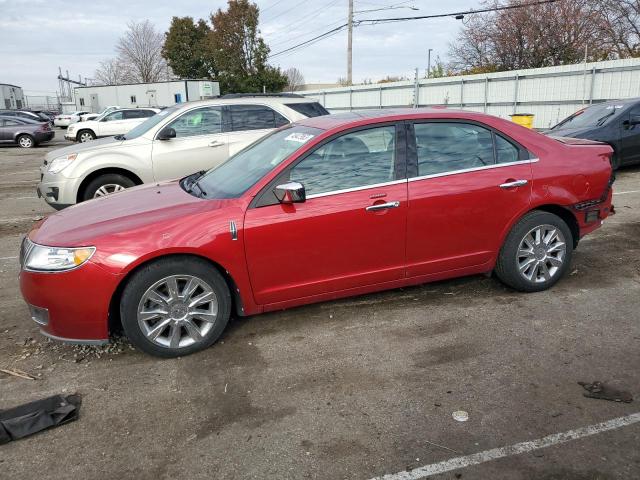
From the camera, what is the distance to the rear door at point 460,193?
4.13 meters

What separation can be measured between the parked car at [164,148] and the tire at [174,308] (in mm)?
4344

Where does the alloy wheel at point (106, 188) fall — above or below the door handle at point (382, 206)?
below

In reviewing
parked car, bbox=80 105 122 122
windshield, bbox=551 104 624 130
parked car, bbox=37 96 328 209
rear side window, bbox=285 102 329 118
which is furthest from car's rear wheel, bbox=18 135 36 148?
windshield, bbox=551 104 624 130

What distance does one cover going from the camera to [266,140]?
480cm

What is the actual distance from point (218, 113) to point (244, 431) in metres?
5.94

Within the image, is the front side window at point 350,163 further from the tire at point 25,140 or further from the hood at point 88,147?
the tire at point 25,140

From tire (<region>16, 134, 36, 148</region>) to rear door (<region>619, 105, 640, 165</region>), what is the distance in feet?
78.9

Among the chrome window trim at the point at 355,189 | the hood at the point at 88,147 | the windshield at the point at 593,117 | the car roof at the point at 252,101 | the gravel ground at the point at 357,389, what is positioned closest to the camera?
the gravel ground at the point at 357,389

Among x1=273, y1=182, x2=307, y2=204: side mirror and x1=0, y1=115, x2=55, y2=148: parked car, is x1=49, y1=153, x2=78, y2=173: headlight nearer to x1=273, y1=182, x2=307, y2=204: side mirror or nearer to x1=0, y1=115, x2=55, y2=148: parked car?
x1=273, y1=182, x2=307, y2=204: side mirror

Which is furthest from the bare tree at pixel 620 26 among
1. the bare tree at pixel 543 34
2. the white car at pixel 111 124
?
the white car at pixel 111 124

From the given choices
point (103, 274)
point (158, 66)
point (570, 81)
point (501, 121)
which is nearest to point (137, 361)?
point (103, 274)

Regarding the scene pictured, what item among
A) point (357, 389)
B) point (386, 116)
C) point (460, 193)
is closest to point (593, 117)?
point (460, 193)

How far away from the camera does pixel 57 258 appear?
3.49 meters

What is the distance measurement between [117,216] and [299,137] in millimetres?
1539
